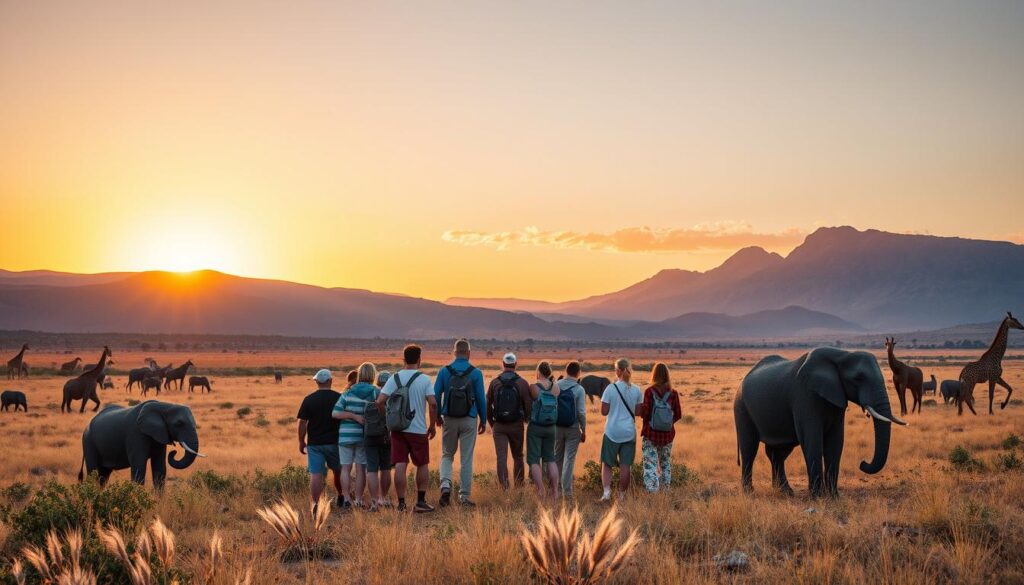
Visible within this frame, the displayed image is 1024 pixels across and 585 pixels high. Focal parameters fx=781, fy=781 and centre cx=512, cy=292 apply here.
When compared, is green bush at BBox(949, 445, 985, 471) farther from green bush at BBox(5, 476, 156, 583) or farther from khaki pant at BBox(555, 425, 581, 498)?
green bush at BBox(5, 476, 156, 583)

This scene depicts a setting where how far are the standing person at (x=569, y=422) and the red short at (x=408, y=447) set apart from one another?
208 cm

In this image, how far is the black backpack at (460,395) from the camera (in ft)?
35.5

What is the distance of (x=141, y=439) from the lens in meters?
12.8

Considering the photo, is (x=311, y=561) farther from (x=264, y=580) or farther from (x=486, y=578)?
(x=486, y=578)

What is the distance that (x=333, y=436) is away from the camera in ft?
36.3

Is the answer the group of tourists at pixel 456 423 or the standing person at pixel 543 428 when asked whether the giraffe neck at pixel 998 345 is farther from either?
the standing person at pixel 543 428

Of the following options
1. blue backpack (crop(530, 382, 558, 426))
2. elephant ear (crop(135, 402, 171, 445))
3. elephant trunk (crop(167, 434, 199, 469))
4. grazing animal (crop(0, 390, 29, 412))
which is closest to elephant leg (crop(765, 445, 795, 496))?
blue backpack (crop(530, 382, 558, 426))

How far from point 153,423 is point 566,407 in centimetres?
677

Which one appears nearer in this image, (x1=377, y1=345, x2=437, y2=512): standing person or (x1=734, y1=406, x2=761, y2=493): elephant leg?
(x1=377, y1=345, x2=437, y2=512): standing person

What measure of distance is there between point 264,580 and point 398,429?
150 inches

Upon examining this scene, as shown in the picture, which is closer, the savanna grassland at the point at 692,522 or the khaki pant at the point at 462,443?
the savanna grassland at the point at 692,522

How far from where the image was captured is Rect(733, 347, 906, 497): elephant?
36.4ft

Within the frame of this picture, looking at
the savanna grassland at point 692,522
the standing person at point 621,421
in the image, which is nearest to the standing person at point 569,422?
the standing person at point 621,421

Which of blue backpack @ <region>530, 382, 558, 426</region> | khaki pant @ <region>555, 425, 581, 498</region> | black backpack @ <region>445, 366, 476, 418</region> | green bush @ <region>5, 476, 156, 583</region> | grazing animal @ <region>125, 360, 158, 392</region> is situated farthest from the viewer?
grazing animal @ <region>125, 360, 158, 392</region>
